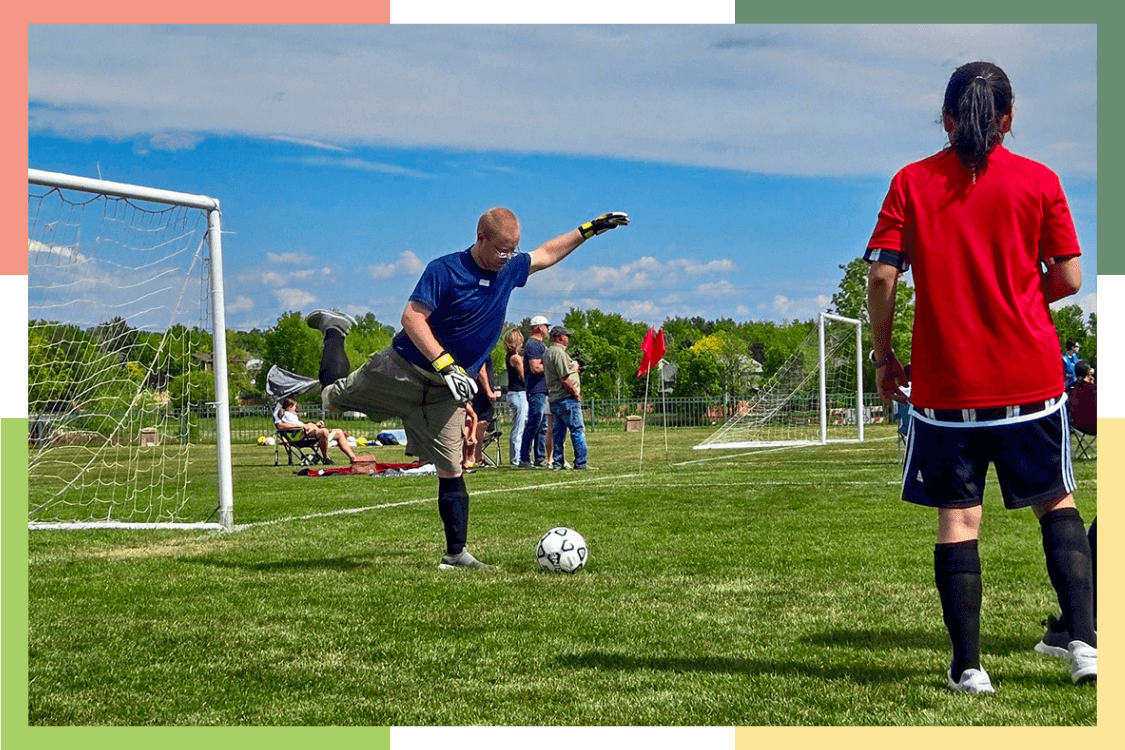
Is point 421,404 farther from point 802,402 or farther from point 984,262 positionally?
point 802,402

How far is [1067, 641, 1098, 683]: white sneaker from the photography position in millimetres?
4023

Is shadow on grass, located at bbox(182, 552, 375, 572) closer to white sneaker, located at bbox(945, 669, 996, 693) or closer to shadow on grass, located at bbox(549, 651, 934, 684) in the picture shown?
shadow on grass, located at bbox(549, 651, 934, 684)

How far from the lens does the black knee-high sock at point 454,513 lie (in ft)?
23.3

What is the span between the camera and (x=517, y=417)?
17969 mm

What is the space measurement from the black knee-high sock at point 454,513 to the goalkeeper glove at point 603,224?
5.70 feet

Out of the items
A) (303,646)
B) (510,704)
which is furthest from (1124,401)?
(303,646)

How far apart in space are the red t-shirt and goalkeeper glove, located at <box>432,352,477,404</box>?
3.14 metres

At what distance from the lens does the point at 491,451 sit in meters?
22.6

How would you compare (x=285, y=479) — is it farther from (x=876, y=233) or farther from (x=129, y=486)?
(x=876, y=233)

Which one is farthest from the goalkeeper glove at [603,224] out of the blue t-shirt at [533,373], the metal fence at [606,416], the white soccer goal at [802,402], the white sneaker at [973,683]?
the metal fence at [606,416]

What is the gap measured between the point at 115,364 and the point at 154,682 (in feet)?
24.5

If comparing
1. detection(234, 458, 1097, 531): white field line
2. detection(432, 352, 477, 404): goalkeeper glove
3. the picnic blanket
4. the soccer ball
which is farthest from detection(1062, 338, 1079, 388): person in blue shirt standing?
detection(432, 352, 477, 404): goalkeeper glove

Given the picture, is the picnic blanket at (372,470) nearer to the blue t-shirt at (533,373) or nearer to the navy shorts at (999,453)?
the blue t-shirt at (533,373)

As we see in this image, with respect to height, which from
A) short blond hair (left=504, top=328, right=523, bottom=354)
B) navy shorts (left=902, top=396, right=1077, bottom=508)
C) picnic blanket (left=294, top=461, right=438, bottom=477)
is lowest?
picnic blanket (left=294, top=461, right=438, bottom=477)
